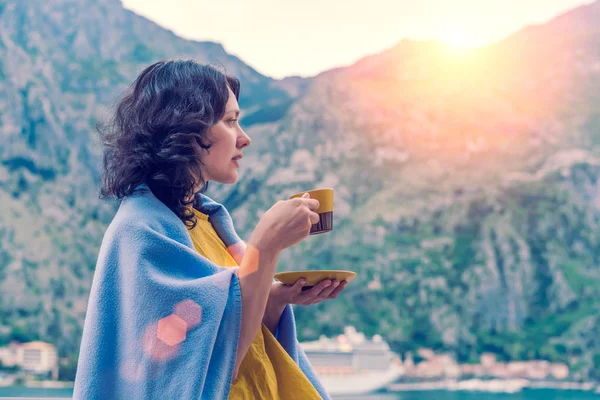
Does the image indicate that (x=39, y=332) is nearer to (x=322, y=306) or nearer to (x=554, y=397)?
(x=322, y=306)

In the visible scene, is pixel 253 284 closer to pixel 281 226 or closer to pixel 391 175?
pixel 281 226

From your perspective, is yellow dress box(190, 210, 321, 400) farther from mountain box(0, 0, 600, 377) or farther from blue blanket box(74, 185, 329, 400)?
mountain box(0, 0, 600, 377)

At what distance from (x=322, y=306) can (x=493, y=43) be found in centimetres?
1827

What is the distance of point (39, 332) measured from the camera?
31.5 m

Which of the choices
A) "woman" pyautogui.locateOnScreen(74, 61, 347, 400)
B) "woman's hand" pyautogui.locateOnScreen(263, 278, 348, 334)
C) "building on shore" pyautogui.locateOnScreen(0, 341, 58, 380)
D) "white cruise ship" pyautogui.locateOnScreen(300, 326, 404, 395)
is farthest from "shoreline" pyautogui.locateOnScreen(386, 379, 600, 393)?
"woman" pyautogui.locateOnScreen(74, 61, 347, 400)

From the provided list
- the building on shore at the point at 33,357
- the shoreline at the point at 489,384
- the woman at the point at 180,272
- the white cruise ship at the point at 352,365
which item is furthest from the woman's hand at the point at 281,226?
the shoreline at the point at 489,384

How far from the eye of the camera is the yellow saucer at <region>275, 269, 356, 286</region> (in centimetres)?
79

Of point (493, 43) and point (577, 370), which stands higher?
point (493, 43)

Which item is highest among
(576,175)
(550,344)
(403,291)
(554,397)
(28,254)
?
(576,175)

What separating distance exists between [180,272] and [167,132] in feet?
0.60

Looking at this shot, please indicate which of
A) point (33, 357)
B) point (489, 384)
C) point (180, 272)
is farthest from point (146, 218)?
point (489, 384)

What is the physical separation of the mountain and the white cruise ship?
5.07 meters

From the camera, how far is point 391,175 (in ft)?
124

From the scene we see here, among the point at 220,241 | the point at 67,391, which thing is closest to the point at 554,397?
the point at 67,391
